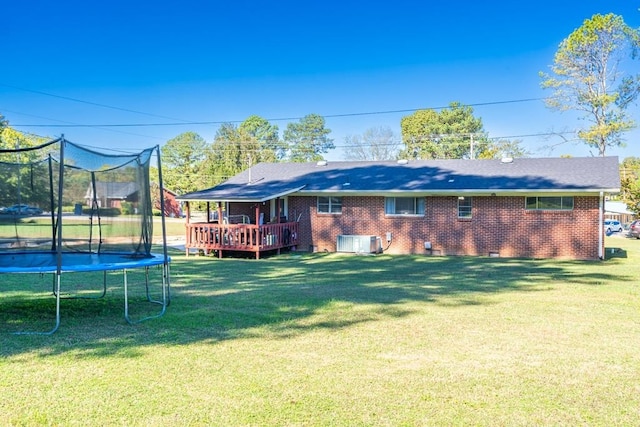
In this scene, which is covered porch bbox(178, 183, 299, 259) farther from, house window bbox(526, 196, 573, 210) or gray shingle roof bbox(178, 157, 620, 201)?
house window bbox(526, 196, 573, 210)

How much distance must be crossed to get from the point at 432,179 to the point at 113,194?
44.3ft

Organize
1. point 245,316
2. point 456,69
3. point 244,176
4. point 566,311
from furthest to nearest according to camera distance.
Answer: point 456,69
point 244,176
point 566,311
point 245,316

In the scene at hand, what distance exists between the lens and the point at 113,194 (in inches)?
316

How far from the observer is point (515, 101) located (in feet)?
125

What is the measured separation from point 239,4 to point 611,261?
69.0 ft

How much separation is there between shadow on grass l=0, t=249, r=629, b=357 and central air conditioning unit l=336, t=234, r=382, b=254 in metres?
2.64

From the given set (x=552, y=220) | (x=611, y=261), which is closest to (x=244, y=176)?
(x=552, y=220)

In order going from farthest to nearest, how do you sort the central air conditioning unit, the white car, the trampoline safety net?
the white car
the central air conditioning unit
the trampoline safety net

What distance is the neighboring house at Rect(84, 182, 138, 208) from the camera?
7918mm

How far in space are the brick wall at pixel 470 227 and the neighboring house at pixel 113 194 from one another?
40.3 ft

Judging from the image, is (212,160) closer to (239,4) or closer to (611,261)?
(239,4)

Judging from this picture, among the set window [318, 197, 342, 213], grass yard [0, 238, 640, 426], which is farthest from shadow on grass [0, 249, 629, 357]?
window [318, 197, 342, 213]

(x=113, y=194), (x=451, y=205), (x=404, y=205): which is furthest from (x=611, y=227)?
(x=113, y=194)

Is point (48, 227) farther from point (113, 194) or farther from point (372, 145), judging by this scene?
point (372, 145)
